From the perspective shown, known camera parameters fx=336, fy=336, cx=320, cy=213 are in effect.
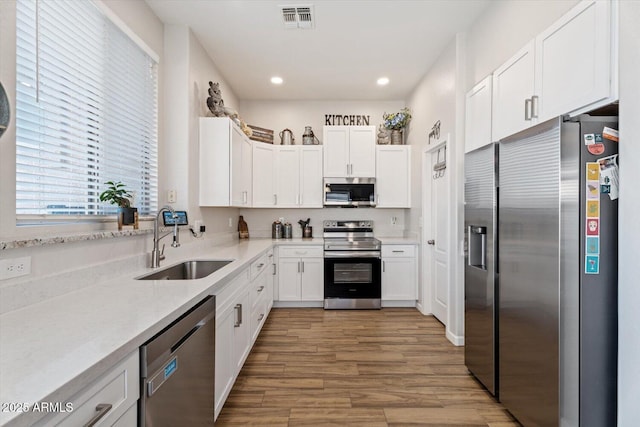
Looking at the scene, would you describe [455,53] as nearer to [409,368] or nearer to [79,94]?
[409,368]

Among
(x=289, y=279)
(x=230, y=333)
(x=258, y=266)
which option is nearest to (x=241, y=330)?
(x=230, y=333)

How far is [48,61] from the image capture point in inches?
65.7

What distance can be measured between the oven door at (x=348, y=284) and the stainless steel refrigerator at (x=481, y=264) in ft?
5.61

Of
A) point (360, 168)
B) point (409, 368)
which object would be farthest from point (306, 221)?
point (409, 368)

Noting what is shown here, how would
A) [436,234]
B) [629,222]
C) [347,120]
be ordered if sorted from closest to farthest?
1. [629,222]
2. [436,234]
3. [347,120]

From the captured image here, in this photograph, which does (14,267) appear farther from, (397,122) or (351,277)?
(397,122)

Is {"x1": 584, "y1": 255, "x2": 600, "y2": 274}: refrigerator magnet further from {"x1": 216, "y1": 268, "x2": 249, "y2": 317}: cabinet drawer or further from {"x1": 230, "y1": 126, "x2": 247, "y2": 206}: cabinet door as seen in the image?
{"x1": 230, "y1": 126, "x2": 247, "y2": 206}: cabinet door

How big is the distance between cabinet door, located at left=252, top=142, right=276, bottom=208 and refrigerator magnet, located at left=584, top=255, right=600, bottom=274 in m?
3.72

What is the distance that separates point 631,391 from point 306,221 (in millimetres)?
3991

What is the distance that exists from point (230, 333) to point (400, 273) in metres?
2.70

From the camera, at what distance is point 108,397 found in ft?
3.08

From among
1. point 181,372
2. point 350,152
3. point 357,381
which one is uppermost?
point 350,152

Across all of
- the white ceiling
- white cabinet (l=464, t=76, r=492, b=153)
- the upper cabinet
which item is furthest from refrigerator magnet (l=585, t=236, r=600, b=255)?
the white ceiling

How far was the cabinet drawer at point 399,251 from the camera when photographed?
429 cm
